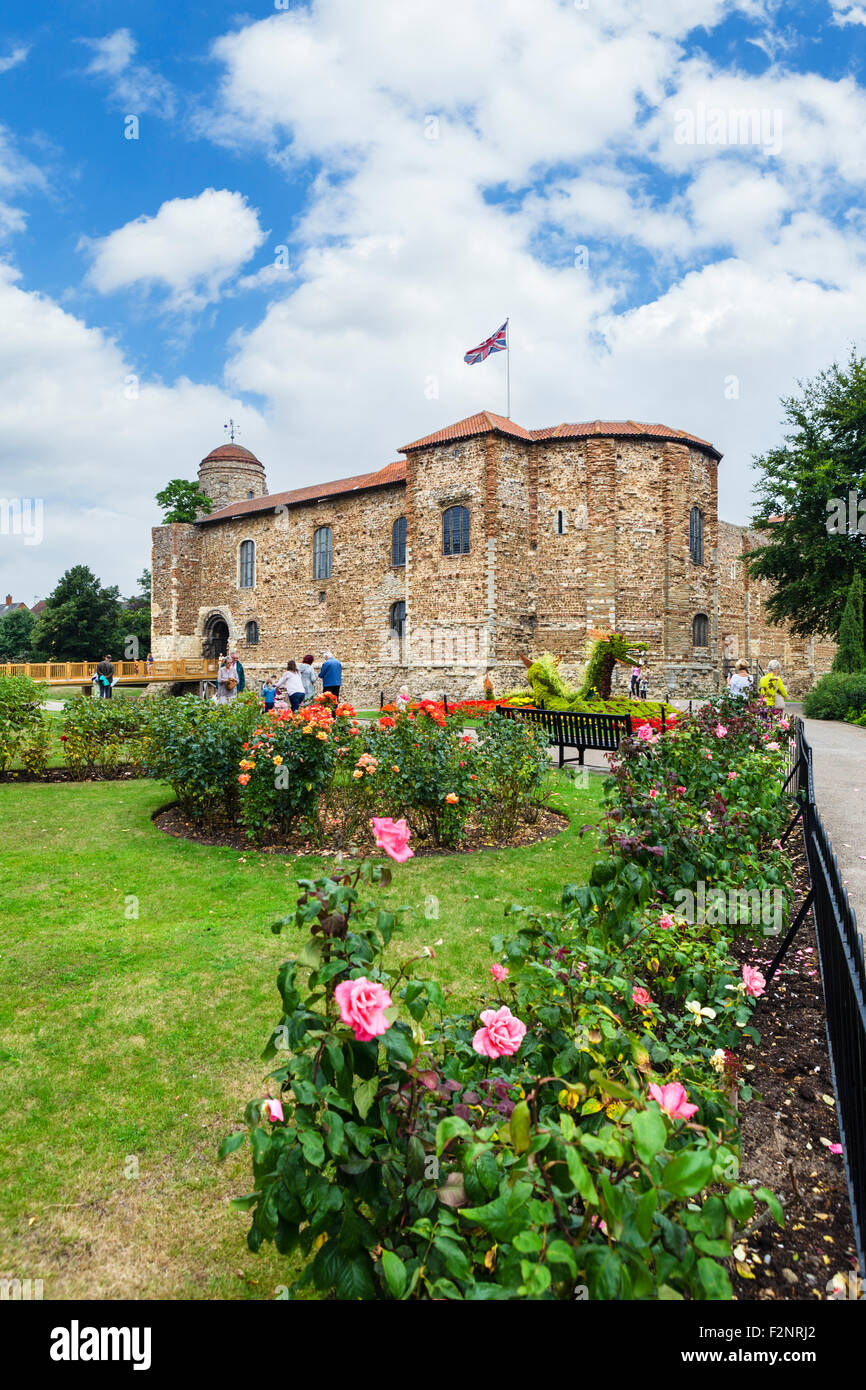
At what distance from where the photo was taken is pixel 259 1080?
320cm

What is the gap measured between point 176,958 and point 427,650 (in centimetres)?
2263

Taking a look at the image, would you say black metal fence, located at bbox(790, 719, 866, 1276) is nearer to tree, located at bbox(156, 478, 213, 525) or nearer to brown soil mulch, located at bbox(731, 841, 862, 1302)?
brown soil mulch, located at bbox(731, 841, 862, 1302)

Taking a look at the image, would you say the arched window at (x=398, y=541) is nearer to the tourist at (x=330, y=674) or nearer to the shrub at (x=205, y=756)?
the tourist at (x=330, y=674)

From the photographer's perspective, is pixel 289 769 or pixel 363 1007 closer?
pixel 363 1007

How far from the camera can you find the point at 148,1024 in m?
3.71

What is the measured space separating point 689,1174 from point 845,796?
30.0 feet

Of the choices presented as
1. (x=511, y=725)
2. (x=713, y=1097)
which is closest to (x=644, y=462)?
(x=511, y=725)

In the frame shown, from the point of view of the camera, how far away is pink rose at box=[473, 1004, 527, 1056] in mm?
1693

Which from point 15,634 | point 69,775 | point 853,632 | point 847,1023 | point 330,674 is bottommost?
point 69,775

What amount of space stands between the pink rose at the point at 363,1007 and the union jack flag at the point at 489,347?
25827mm

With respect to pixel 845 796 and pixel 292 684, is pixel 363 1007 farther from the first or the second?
pixel 292 684

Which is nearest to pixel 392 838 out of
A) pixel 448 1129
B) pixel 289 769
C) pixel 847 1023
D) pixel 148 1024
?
pixel 448 1129
